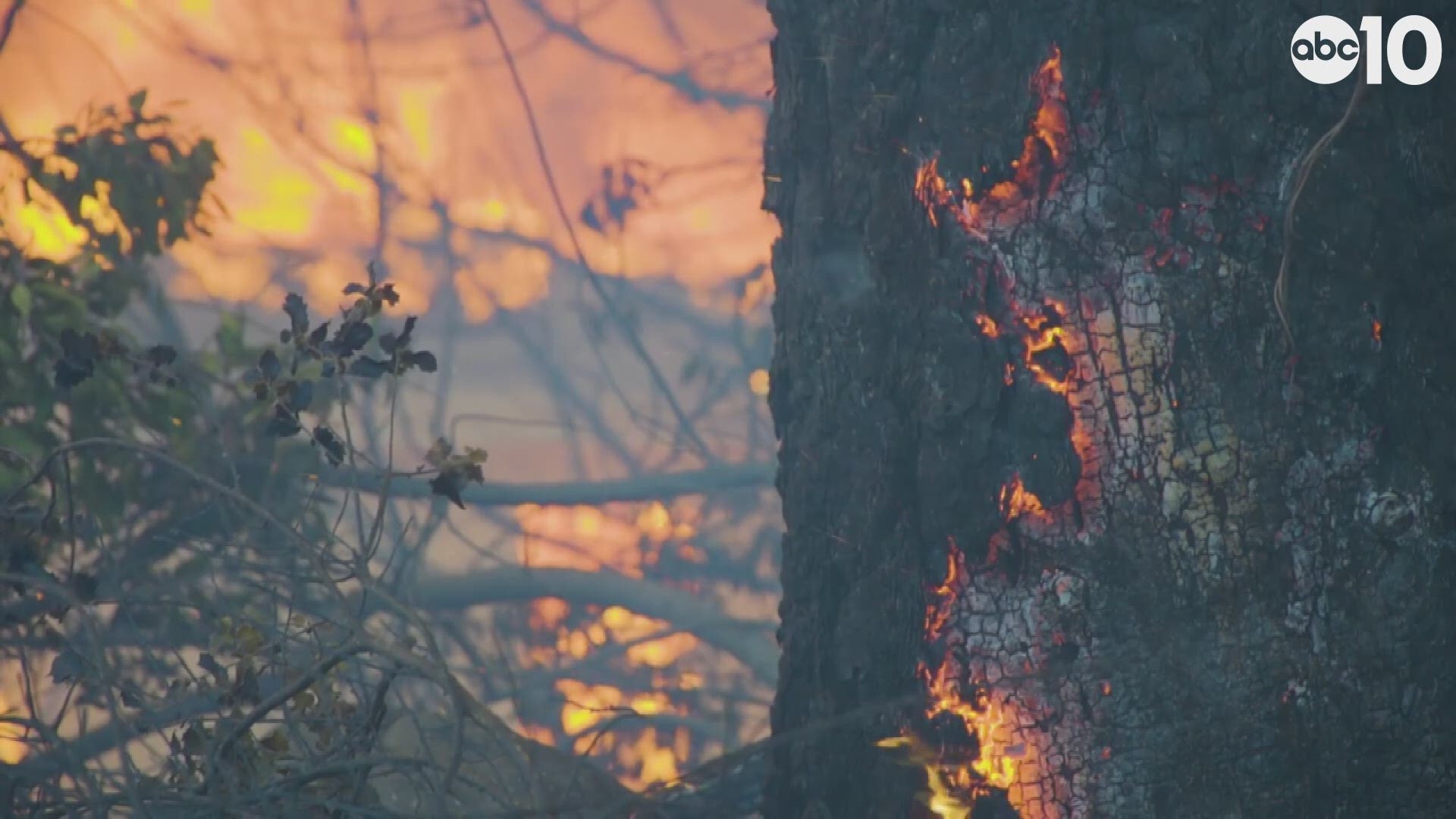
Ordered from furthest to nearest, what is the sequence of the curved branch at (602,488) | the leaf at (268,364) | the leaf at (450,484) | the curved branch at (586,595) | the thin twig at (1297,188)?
1. the curved branch at (586,595)
2. the curved branch at (602,488)
3. the leaf at (268,364)
4. the leaf at (450,484)
5. the thin twig at (1297,188)

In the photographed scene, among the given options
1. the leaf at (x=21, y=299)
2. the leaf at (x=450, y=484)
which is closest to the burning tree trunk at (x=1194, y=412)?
the leaf at (x=450, y=484)

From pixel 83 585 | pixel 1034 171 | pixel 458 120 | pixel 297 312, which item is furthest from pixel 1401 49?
pixel 458 120

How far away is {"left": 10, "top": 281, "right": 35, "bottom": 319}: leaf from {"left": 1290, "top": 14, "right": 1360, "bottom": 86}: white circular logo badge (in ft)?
8.35

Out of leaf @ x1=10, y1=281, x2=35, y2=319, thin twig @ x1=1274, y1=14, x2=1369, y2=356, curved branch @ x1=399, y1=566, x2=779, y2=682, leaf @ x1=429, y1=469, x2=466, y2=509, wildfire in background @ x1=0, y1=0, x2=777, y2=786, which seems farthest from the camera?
wildfire in background @ x1=0, y1=0, x2=777, y2=786

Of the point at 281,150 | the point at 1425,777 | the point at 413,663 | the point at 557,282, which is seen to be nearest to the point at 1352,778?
the point at 1425,777

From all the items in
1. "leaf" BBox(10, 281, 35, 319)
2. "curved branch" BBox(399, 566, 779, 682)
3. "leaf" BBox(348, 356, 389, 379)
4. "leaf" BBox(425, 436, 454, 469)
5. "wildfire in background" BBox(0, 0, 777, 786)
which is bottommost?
"leaf" BBox(425, 436, 454, 469)

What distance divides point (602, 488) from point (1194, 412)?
353 centimetres

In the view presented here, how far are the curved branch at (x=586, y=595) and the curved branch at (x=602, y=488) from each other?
0.27 meters

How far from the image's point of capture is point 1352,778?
1.35m

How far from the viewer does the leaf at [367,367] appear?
1812mm

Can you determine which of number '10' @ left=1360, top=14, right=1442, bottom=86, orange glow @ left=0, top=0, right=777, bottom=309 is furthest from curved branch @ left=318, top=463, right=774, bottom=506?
orange glow @ left=0, top=0, right=777, bottom=309

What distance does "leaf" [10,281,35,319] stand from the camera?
2.63m

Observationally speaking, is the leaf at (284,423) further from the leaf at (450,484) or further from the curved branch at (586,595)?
the curved branch at (586,595)

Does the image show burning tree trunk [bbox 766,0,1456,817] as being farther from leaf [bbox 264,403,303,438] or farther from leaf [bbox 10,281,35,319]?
leaf [bbox 10,281,35,319]
